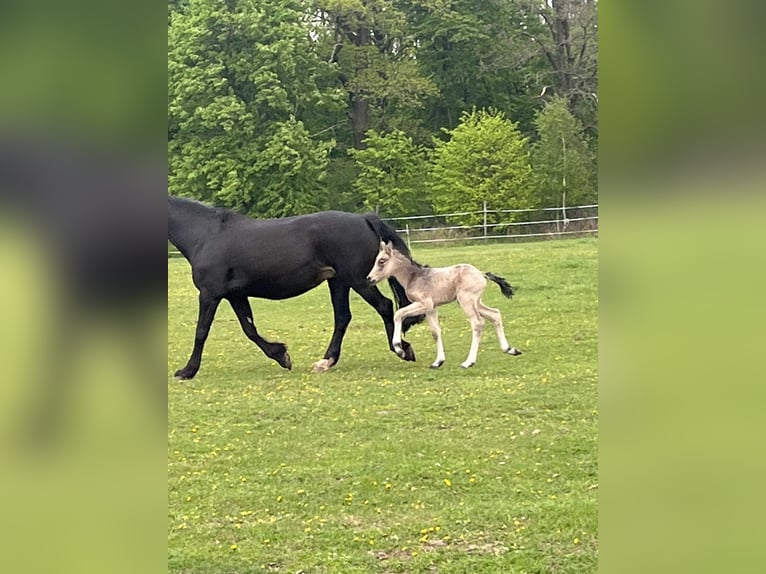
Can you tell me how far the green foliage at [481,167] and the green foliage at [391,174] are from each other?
96 millimetres

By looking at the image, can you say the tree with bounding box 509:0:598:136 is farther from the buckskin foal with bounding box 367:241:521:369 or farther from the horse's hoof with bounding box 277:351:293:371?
the horse's hoof with bounding box 277:351:293:371

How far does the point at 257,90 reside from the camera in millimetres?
3961

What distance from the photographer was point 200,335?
372cm

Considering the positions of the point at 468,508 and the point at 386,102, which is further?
the point at 386,102

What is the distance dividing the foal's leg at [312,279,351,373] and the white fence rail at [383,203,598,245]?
0.49 meters

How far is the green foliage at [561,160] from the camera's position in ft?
11.5

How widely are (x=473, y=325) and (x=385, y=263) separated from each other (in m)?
0.54

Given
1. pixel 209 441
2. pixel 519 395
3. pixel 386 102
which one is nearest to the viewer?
pixel 209 441

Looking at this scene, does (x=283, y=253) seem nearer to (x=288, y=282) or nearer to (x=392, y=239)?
(x=288, y=282)

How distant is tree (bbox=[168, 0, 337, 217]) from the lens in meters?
3.72
